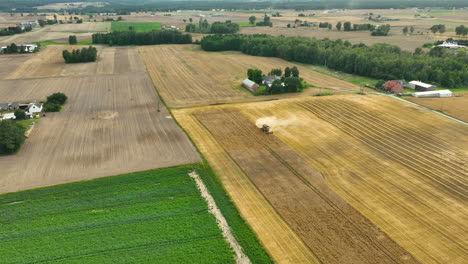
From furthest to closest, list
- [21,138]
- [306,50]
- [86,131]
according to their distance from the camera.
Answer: [306,50]
[86,131]
[21,138]

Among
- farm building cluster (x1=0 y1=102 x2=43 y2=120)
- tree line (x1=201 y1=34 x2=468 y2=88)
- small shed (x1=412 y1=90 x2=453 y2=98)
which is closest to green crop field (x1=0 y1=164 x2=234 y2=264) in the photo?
farm building cluster (x1=0 y1=102 x2=43 y2=120)

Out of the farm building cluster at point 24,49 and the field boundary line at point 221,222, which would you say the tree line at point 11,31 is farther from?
the field boundary line at point 221,222

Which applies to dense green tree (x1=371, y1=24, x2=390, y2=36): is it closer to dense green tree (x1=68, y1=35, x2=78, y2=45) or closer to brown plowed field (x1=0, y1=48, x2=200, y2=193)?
brown plowed field (x1=0, y1=48, x2=200, y2=193)

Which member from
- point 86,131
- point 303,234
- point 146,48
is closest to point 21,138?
point 86,131

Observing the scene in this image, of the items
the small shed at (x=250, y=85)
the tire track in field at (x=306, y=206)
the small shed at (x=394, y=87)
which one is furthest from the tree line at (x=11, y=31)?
the small shed at (x=394, y=87)

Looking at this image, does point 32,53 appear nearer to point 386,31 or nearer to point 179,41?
point 179,41

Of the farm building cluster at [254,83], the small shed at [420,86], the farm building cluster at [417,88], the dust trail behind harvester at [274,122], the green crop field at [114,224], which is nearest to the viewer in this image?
the green crop field at [114,224]
